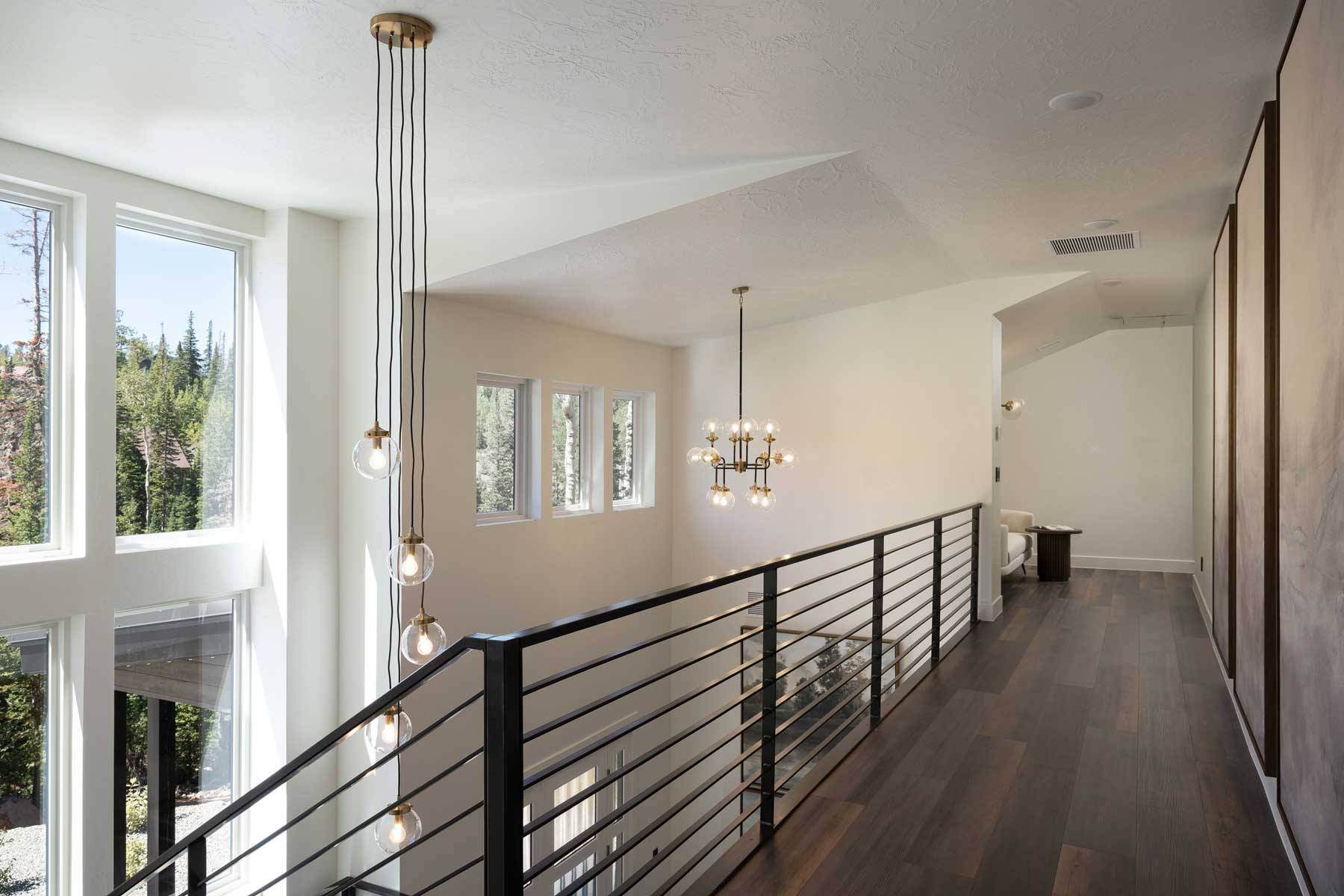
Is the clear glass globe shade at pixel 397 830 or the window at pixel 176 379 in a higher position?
the window at pixel 176 379

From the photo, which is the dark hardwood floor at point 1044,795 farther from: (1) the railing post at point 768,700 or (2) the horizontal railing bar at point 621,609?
(2) the horizontal railing bar at point 621,609

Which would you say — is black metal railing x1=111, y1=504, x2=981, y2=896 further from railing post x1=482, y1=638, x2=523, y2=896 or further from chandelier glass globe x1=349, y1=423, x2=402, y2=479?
chandelier glass globe x1=349, y1=423, x2=402, y2=479

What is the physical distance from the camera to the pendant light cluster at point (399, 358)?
2.77 metres

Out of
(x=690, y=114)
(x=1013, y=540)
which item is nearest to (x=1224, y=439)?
(x=1013, y=540)

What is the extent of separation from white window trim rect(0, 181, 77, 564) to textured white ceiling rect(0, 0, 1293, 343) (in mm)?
435

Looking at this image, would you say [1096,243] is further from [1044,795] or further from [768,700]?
[768,700]

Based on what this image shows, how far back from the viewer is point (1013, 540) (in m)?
7.97

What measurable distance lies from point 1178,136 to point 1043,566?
216 inches

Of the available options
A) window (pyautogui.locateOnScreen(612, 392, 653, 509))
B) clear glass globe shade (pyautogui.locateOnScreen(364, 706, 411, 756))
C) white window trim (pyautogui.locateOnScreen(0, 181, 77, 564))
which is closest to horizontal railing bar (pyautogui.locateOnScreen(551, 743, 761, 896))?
clear glass globe shade (pyautogui.locateOnScreen(364, 706, 411, 756))

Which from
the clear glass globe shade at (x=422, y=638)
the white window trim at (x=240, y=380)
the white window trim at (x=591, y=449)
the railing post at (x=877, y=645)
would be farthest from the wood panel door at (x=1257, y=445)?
the white window trim at (x=240, y=380)

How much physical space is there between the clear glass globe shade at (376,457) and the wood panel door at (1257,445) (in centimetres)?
284

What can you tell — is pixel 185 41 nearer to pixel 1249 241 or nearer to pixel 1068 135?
pixel 1068 135

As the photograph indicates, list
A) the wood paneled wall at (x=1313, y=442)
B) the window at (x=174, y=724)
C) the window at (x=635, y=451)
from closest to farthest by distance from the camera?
1. the wood paneled wall at (x=1313, y=442)
2. the window at (x=174, y=724)
3. the window at (x=635, y=451)

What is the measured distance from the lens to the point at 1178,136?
3.55 metres
